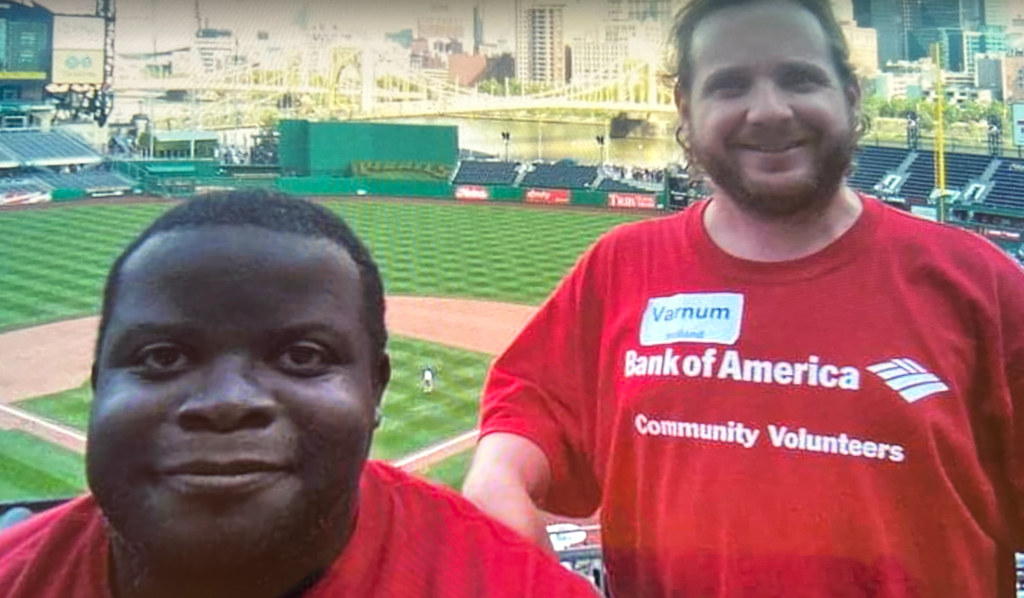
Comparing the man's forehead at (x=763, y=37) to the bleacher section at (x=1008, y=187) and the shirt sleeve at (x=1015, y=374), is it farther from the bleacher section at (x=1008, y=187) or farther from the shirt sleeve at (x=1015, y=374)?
the bleacher section at (x=1008, y=187)

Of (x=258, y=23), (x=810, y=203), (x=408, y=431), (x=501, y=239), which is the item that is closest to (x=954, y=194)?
(x=501, y=239)

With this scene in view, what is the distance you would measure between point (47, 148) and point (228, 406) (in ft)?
119

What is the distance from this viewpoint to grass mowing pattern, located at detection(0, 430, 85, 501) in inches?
290

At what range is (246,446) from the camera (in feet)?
2.37

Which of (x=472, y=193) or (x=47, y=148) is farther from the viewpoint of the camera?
(x=47, y=148)

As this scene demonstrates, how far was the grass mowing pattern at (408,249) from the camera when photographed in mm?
15852

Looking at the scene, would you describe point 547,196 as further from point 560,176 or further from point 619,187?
point 560,176

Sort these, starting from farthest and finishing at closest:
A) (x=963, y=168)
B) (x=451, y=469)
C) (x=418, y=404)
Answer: (x=963, y=168), (x=418, y=404), (x=451, y=469)

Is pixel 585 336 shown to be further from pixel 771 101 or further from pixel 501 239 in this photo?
pixel 501 239

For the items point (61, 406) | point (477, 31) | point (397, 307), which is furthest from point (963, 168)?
point (477, 31)

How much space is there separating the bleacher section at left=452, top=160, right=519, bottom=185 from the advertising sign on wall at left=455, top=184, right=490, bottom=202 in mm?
1532

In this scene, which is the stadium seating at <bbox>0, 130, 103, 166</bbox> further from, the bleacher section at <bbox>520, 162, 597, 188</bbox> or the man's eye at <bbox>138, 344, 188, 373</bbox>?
the man's eye at <bbox>138, 344, 188, 373</bbox>

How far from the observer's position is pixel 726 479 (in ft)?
3.78

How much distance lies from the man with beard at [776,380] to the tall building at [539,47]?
150ft
